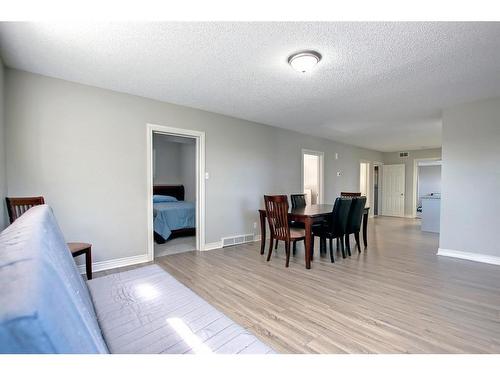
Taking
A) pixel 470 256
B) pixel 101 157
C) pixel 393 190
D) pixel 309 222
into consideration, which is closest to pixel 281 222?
pixel 309 222

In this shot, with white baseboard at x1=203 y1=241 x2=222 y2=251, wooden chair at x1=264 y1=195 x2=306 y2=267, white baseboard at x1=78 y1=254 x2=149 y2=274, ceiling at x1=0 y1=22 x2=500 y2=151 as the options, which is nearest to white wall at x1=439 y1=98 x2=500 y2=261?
ceiling at x1=0 y1=22 x2=500 y2=151

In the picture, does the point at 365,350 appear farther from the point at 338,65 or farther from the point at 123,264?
the point at 123,264

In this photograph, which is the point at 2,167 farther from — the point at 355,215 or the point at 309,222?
the point at 355,215

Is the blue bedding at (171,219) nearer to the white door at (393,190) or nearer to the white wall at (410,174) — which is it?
the white door at (393,190)

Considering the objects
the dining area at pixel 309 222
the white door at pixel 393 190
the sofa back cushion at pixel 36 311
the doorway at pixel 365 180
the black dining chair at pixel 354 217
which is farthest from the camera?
the doorway at pixel 365 180

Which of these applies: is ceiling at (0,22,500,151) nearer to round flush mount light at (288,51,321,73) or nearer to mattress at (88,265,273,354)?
round flush mount light at (288,51,321,73)

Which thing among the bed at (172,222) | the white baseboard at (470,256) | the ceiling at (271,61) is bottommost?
the white baseboard at (470,256)

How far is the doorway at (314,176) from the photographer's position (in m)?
6.17

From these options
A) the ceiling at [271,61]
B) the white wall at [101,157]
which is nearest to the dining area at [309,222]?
the white wall at [101,157]

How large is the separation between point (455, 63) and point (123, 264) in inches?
Result: 170

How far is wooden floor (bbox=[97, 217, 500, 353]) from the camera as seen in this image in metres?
1.67

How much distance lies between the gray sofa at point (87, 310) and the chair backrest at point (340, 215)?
2.50 m

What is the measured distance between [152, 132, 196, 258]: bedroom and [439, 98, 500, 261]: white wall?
430cm
